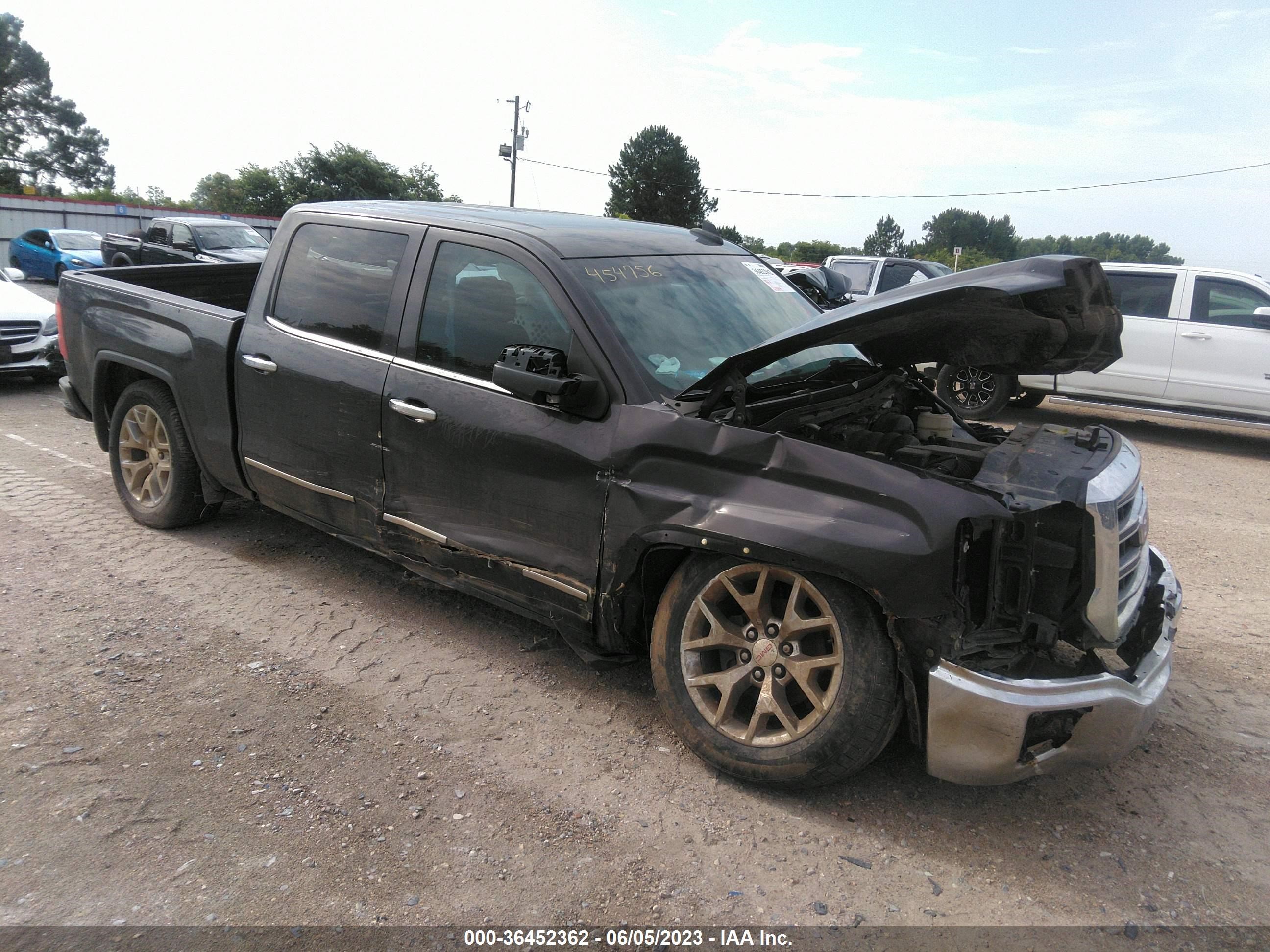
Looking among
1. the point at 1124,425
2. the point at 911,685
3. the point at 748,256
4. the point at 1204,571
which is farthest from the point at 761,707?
the point at 1124,425

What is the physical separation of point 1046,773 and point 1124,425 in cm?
930

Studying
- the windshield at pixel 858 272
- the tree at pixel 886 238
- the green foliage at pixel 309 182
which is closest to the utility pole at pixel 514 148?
the green foliage at pixel 309 182

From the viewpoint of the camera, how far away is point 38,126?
75.3 meters

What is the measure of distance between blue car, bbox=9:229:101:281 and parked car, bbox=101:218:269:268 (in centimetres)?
483

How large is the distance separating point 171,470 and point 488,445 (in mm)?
2593

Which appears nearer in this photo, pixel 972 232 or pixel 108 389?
pixel 108 389

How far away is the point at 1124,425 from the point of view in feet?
34.4

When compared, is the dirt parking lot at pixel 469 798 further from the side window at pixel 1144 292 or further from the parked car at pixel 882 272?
the parked car at pixel 882 272

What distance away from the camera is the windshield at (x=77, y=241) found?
23047 mm

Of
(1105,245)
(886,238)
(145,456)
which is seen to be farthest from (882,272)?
(886,238)

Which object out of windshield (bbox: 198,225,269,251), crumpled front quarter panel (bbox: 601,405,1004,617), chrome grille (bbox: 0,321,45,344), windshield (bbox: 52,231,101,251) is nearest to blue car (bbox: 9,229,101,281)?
windshield (bbox: 52,231,101,251)

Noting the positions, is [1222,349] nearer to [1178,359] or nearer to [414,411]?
[1178,359]

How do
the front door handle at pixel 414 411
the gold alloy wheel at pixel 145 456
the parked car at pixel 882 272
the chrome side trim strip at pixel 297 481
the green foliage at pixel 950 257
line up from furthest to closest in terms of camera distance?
1. the green foliage at pixel 950 257
2. the parked car at pixel 882 272
3. the gold alloy wheel at pixel 145 456
4. the chrome side trim strip at pixel 297 481
5. the front door handle at pixel 414 411

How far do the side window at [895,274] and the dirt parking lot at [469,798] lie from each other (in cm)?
1006
